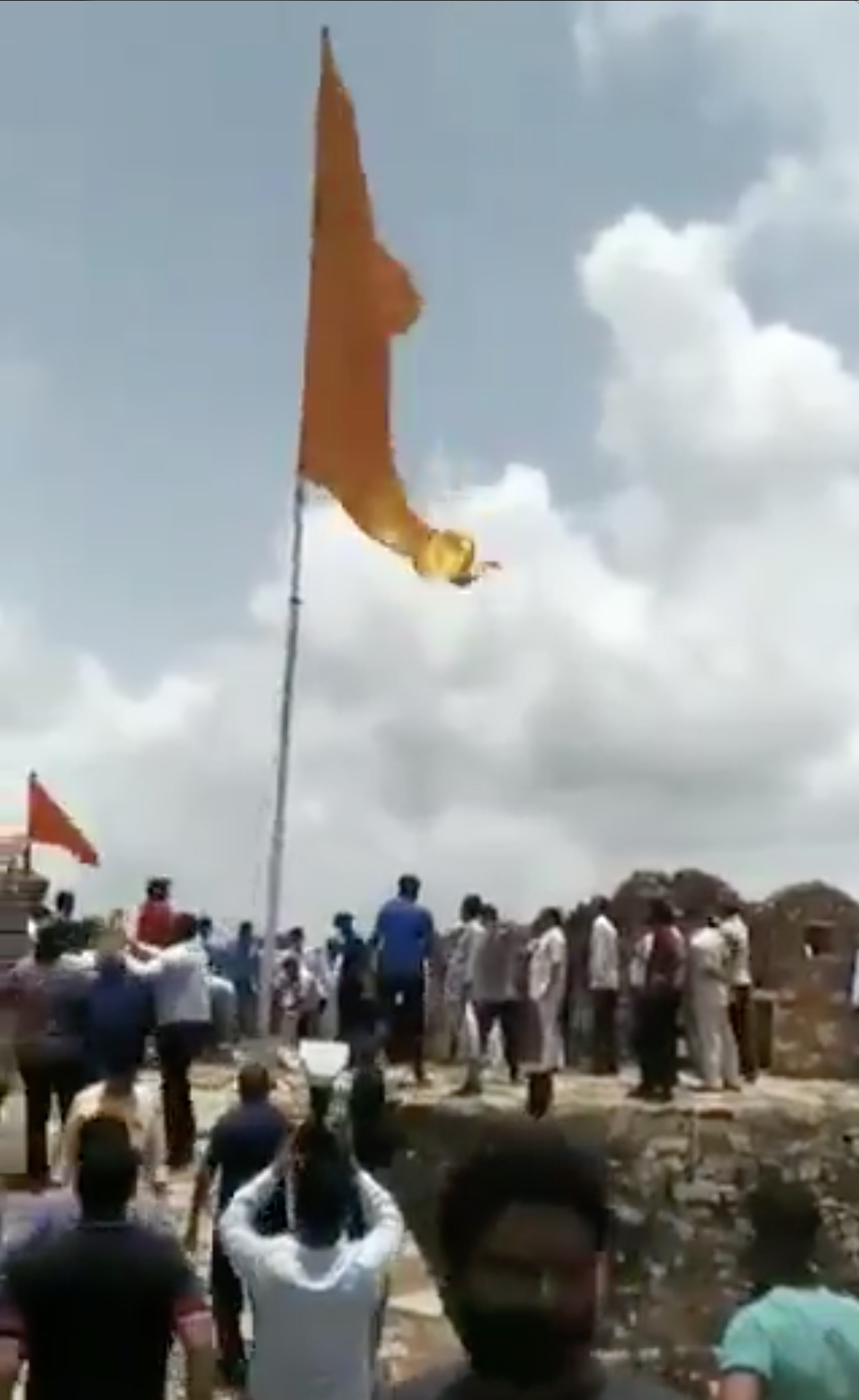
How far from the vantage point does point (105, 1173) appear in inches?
180

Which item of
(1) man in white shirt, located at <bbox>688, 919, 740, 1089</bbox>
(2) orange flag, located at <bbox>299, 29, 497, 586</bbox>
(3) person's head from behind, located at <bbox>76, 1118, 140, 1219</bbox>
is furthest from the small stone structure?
(3) person's head from behind, located at <bbox>76, 1118, 140, 1219</bbox>

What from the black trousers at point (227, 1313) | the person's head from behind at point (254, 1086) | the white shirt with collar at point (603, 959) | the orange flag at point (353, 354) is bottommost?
the black trousers at point (227, 1313)

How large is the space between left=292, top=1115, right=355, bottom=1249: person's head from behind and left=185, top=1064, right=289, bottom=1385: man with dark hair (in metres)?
1.90

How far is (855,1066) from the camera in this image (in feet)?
59.2

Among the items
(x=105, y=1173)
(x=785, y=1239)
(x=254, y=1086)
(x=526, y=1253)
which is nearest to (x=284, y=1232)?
(x=105, y=1173)

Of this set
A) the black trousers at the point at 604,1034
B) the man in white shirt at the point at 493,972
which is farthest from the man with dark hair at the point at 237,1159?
the black trousers at the point at 604,1034

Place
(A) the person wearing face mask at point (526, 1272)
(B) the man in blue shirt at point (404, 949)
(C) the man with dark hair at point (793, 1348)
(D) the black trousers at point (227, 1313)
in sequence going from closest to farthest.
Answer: (A) the person wearing face mask at point (526, 1272) → (C) the man with dark hair at point (793, 1348) → (D) the black trousers at point (227, 1313) → (B) the man in blue shirt at point (404, 949)

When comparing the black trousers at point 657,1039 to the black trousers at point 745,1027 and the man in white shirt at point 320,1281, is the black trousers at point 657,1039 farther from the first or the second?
the man in white shirt at point 320,1281

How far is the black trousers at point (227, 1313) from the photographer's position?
26.3 ft

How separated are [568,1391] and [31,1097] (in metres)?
9.06

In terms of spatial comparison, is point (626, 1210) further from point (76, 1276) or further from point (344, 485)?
point (76, 1276)

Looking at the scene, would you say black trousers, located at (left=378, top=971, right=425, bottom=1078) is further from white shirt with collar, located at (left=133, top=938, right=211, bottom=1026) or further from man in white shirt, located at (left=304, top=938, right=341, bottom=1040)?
white shirt with collar, located at (left=133, top=938, right=211, bottom=1026)

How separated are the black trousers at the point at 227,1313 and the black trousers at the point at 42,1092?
3015mm

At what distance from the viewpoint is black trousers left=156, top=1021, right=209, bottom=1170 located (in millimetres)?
A: 11258
